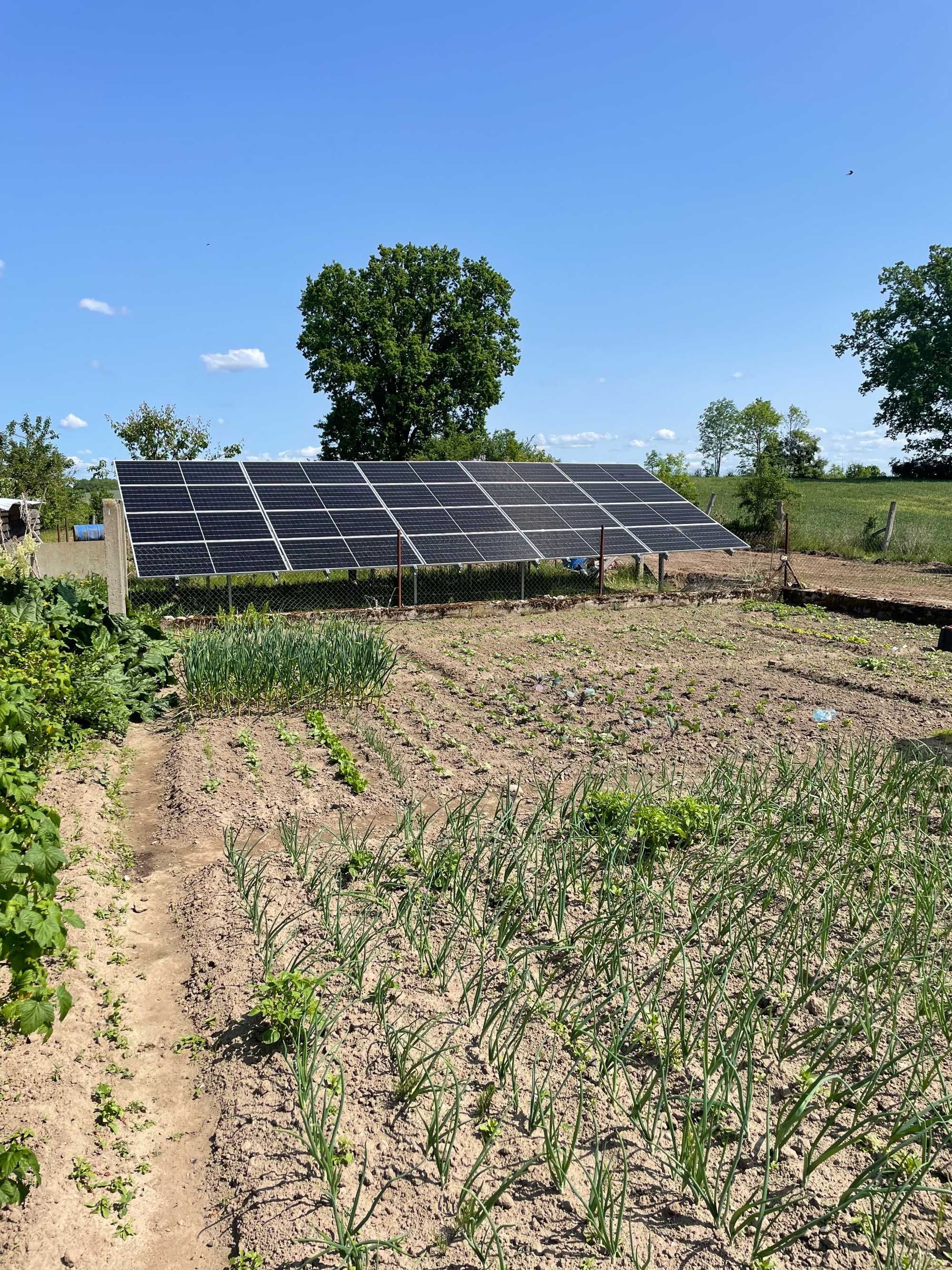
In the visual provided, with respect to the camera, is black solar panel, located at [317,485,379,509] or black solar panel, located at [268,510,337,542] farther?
black solar panel, located at [317,485,379,509]

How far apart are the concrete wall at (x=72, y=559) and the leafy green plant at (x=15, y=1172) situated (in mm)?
18008

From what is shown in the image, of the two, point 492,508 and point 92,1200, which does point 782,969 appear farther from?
point 492,508

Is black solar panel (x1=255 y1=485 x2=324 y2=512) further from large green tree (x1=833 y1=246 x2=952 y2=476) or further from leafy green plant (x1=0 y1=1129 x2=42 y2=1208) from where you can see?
large green tree (x1=833 y1=246 x2=952 y2=476)

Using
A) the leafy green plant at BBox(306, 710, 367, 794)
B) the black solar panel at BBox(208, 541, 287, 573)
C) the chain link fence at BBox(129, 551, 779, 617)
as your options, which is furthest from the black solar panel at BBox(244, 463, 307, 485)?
the leafy green plant at BBox(306, 710, 367, 794)

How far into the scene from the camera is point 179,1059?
139 inches

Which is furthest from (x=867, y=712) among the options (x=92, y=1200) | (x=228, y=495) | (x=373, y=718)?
(x=228, y=495)

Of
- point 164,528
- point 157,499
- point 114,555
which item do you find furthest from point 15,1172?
point 157,499

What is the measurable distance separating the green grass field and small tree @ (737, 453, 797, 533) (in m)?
0.69

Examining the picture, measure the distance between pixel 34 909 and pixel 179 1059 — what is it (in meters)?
1.04

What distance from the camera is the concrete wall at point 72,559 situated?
19016 mm

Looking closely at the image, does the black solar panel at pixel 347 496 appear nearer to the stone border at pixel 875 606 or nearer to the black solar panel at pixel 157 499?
the black solar panel at pixel 157 499

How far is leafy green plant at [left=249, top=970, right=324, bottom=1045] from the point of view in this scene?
11.0ft

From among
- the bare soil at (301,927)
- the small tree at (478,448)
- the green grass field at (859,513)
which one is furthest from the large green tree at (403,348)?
the bare soil at (301,927)

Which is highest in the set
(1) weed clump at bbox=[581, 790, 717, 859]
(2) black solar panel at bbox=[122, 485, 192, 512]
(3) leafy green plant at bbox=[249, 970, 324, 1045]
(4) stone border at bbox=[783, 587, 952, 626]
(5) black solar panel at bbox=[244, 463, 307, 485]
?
(5) black solar panel at bbox=[244, 463, 307, 485]
